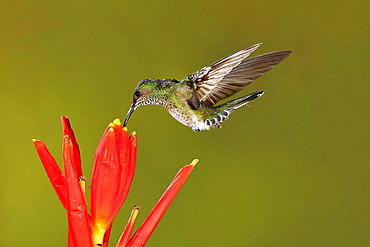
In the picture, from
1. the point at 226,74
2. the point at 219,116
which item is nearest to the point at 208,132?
the point at 219,116

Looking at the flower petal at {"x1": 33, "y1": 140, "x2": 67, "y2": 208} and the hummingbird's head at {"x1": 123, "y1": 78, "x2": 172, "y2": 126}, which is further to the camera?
the hummingbird's head at {"x1": 123, "y1": 78, "x2": 172, "y2": 126}

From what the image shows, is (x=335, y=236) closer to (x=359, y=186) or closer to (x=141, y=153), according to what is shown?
(x=359, y=186)

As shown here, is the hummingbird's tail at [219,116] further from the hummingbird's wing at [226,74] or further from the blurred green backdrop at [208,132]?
the blurred green backdrop at [208,132]

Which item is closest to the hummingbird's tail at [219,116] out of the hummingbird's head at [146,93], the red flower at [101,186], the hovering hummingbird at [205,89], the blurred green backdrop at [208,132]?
the hovering hummingbird at [205,89]

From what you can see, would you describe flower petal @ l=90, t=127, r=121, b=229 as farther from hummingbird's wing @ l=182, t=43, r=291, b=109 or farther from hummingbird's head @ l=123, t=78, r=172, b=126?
hummingbird's wing @ l=182, t=43, r=291, b=109

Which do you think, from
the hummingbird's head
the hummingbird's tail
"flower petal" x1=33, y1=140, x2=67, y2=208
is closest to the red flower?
"flower petal" x1=33, y1=140, x2=67, y2=208

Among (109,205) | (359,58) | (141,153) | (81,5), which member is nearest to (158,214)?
(109,205)
